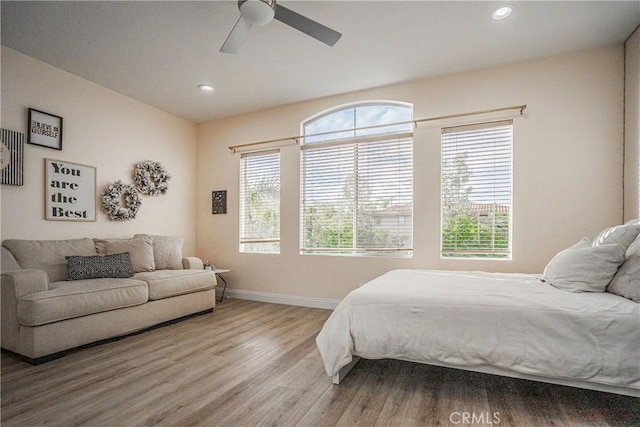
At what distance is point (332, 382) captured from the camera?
218 centimetres

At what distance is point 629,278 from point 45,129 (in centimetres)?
504

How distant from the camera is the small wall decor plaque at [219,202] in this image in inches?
197

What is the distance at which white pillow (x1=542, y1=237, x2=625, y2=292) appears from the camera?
2.06m

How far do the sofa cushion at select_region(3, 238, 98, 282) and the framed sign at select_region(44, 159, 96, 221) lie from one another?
14.0 inches

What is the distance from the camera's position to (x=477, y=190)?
11.5 feet

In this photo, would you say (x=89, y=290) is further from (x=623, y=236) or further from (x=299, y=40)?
(x=623, y=236)

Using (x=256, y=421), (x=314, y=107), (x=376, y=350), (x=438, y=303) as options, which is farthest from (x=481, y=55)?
(x=256, y=421)

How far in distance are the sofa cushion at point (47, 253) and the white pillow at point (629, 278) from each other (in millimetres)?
4475

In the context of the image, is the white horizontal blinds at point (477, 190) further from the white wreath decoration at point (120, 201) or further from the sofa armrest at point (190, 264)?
the white wreath decoration at point (120, 201)

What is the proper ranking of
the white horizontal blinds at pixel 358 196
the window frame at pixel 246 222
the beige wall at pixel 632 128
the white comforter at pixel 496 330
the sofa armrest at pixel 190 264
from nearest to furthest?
the white comforter at pixel 496 330
the beige wall at pixel 632 128
the white horizontal blinds at pixel 358 196
the sofa armrest at pixel 190 264
the window frame at pixel 246 222

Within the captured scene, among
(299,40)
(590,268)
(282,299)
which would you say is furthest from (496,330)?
(282,299)

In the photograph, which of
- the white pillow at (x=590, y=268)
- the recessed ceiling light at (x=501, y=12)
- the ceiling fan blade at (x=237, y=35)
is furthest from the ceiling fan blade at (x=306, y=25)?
the white pillow at (x=590, y=268)

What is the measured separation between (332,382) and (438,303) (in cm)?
87

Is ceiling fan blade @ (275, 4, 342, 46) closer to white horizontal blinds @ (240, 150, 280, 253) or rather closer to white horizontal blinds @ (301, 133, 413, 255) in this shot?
white horizontal blinds @ (301, 133, 413, 255)
